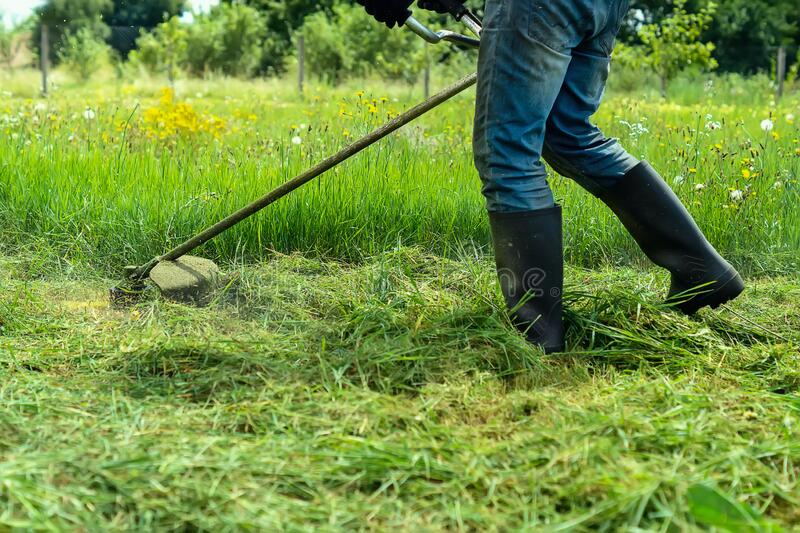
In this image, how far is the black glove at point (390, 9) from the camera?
2.72m

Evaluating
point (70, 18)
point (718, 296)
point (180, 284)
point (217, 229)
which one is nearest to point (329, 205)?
point (217, 229)

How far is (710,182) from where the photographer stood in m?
3.91

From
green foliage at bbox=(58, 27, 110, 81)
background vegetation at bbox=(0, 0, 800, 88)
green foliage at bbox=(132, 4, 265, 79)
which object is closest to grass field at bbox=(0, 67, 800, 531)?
background vegetation at bbox=(0, 0, 800, 88)

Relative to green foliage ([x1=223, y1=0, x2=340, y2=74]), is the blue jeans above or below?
below

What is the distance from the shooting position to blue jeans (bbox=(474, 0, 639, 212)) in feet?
7.66

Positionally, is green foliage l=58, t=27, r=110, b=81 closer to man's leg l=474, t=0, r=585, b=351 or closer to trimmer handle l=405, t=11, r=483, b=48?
trimmer handle l=405, t=11, r=483, b=48

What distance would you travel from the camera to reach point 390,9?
8.97ft

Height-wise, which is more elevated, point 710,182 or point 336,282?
point 710,182

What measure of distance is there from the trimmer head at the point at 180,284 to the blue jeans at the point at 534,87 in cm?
110

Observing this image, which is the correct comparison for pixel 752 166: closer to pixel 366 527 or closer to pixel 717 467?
pixel 717 467

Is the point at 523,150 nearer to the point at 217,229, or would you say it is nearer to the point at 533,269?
the point at 533,269

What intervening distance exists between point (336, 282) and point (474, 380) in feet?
3.57

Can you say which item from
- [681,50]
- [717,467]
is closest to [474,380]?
[717,467]

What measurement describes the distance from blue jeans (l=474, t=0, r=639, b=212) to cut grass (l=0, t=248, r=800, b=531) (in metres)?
0.43
